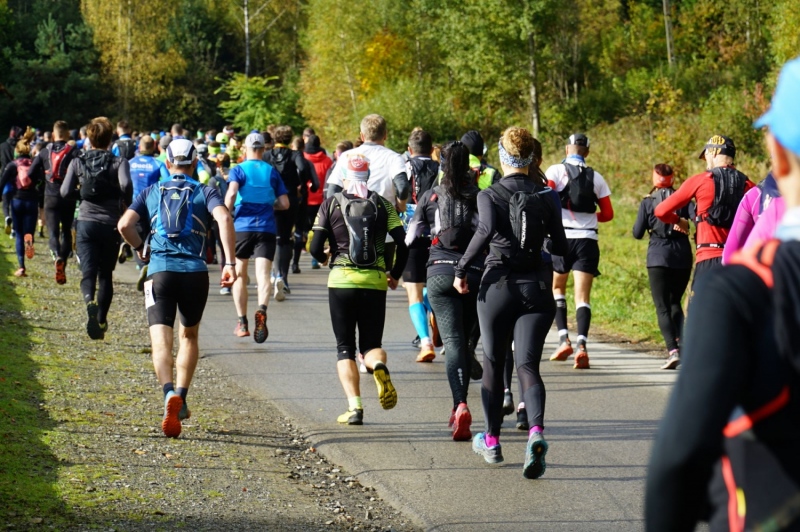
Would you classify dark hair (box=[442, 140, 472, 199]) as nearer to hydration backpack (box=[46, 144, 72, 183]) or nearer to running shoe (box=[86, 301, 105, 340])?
running shoe (box=[86, 301, 105, 340])

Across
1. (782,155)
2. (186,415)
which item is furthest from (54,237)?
(782,155)

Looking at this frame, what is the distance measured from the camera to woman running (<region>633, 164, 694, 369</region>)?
36.0 feet

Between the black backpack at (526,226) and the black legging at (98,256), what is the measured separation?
5.38 metres

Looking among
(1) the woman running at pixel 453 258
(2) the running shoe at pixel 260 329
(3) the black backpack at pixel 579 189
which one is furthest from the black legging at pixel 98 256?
(3) the black backpack at pixel 579 189

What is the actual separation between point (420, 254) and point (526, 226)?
3.72m

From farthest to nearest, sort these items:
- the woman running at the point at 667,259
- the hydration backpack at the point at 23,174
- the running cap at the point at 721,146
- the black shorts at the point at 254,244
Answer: the hydration backpack at the point at 23,174 → the black shorts at the point at 254,244 → the woman running at the point at 667,259 → the running cap at the point at 721,146

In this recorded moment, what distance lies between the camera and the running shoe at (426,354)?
11.1m

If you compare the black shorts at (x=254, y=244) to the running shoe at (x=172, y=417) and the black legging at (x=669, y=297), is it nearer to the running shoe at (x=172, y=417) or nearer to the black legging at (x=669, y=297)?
the black legging at (x=669, y=297)

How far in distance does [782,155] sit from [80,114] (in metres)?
61.7

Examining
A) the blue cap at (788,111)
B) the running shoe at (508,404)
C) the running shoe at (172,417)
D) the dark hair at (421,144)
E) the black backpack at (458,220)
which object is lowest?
the running shoe at (508,404)

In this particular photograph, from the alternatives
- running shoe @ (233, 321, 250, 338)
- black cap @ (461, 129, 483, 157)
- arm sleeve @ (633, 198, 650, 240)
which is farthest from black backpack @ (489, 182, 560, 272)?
running shoe @ (233, 321, 250, 338)

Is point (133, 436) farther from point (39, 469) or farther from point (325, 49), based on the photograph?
point (325, 49)

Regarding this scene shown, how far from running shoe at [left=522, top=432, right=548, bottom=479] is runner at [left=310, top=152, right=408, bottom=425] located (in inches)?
53.2

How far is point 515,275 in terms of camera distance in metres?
7.21
